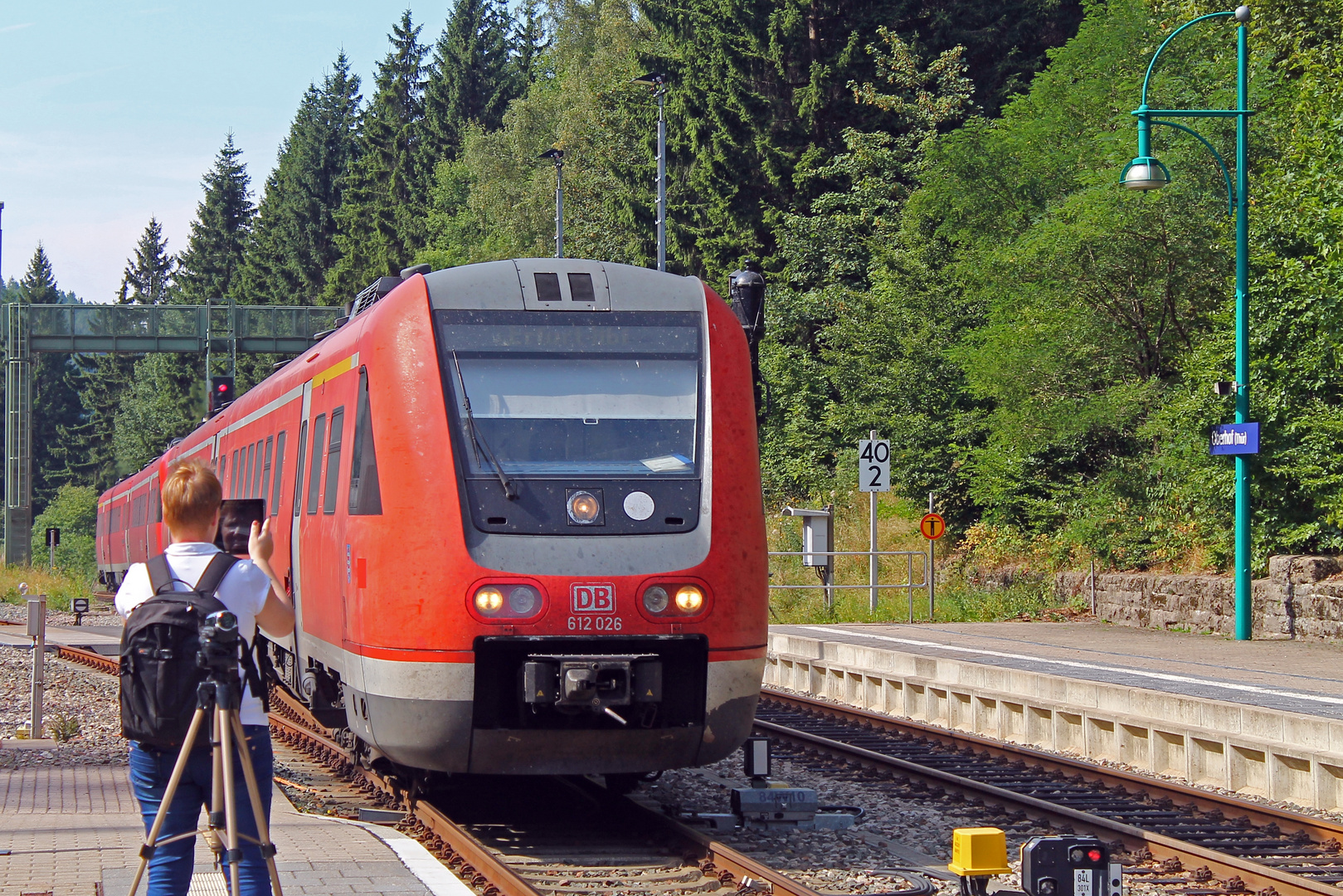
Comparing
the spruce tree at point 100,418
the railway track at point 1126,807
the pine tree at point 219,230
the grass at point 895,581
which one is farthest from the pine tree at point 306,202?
the railway track at point 1126,807

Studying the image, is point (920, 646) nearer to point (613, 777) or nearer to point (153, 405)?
point (613, 777)

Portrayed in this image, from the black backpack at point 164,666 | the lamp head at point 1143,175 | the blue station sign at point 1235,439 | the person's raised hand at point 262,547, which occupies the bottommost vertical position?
the black backpack at point 164,666

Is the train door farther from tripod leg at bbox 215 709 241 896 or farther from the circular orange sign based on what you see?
the circular orange sign

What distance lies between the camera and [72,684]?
20.4 metres

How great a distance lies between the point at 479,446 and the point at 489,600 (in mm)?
870

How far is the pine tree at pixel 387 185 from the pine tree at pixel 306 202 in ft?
8.23

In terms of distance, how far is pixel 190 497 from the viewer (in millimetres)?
5250

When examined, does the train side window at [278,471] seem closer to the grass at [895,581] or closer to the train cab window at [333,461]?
the train cab window at [333,461]

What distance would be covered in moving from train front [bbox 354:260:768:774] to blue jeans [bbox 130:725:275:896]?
9.08 feet

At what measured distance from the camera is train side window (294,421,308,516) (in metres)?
11.2

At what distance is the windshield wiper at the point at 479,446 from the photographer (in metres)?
8.22

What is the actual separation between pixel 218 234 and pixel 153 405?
16.3 metres

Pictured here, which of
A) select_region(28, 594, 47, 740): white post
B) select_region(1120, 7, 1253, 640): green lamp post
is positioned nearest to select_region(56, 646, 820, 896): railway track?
select_region(28, 594, 47, 740): white post

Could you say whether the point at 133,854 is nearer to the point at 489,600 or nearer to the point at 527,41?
the point at 489,600
